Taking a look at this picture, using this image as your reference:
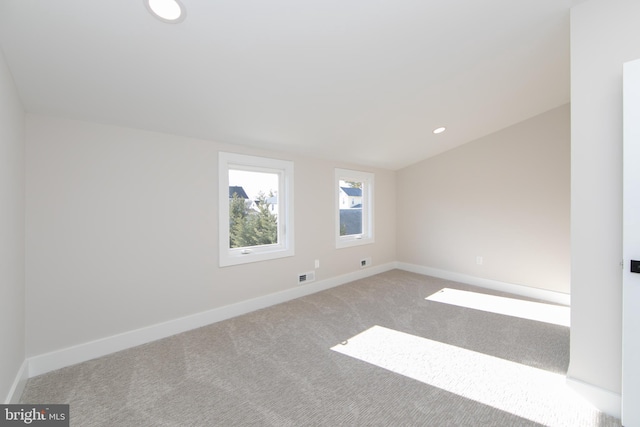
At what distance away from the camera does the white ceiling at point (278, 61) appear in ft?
5.02

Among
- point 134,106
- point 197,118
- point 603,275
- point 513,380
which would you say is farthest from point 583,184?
point 134,106

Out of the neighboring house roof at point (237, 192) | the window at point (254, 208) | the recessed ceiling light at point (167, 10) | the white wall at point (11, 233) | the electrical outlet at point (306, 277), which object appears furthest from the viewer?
the electrical outlet at point (306, 277)

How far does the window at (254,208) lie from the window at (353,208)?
3.26 feet

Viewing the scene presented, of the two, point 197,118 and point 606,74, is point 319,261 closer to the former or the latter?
point 197,118

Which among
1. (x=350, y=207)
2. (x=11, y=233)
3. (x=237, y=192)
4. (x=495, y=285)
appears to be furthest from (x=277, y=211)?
(x=495, y=285)

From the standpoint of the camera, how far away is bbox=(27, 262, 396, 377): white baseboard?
212cm

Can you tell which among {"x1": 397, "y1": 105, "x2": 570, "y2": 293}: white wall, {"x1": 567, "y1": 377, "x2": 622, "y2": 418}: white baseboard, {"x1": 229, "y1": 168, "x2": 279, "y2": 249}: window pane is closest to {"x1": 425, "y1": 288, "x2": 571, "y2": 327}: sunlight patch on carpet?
{"x1": 397, "y1": 105, "x2": 570, "y2": 293}: white wall

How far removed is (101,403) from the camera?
1.76m

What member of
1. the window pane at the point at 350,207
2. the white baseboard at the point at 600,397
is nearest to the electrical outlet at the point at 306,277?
the window pane at the point at 350,207

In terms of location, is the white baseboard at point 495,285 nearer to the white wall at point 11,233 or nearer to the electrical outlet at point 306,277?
the electrical outlet at point 306,277

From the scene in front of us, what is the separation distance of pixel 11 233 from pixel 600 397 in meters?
3.78

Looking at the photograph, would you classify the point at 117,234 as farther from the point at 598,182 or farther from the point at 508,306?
the point at 508,306

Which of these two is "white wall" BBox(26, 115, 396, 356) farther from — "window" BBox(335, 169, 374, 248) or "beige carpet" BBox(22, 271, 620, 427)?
"window" BBox(335, 169, 374, 248)

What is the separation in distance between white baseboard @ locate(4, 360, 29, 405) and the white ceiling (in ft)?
6.05
